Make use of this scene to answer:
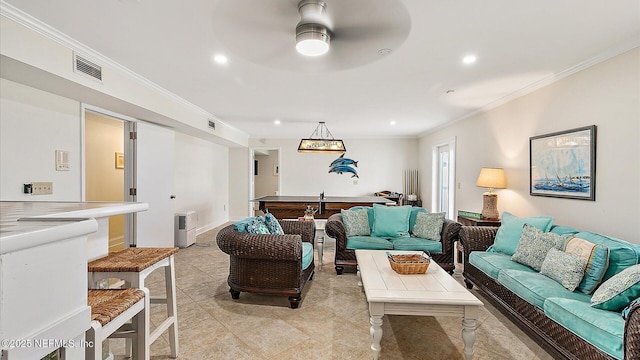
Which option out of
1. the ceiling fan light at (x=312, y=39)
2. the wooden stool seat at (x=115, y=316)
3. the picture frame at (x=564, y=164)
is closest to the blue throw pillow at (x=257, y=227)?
the wooden stool seat at (x=115, y=316)

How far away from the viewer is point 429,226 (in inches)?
150

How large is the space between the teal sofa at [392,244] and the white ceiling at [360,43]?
177 cm

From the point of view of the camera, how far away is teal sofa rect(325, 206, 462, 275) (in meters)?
3.60

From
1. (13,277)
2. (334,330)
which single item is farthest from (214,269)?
(13,277)

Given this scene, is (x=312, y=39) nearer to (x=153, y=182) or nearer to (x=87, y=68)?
(x=87, y=68)

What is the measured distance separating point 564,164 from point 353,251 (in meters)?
2.48

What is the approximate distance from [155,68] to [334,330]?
10.1ft

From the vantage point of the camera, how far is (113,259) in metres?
1.66

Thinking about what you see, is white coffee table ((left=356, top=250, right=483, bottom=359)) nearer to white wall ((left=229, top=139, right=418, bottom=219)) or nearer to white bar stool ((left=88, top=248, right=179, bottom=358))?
white bar stool ((left=88, top=248, right=179, bottom=358))

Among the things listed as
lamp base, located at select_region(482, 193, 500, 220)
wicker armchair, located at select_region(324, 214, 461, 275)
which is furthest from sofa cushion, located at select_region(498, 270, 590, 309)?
lamp base, located at select_region(482, 193, 500, 220)

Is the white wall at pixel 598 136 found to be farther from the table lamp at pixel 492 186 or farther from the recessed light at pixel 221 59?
the recessed light at pixel 221 59

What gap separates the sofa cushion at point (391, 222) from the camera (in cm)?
397

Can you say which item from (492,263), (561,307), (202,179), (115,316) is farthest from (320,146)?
(115,316)

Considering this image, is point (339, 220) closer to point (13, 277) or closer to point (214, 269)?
point (214, 269)
